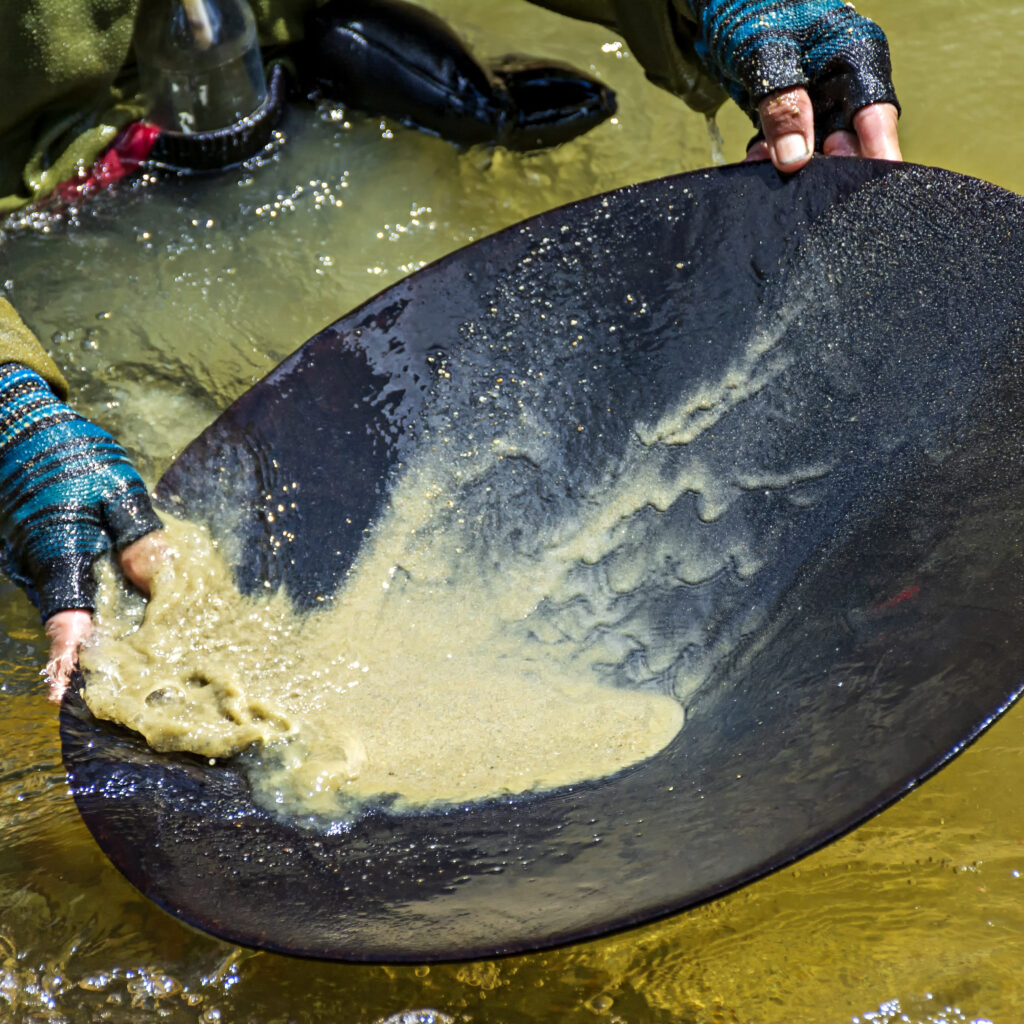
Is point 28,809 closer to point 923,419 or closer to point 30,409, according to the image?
point 30,409

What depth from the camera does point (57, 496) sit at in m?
1.33

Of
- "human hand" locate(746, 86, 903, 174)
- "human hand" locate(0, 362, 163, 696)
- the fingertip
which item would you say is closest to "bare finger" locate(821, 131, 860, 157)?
"human hand" locate(746, 86, 903, 174)

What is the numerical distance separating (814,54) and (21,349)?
113cm

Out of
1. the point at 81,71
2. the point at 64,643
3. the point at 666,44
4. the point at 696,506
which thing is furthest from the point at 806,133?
the point at 81,71

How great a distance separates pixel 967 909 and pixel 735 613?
15.7 inches

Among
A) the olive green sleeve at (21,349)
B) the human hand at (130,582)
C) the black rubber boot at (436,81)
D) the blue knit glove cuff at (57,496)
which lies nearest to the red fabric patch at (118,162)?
the black rubber boot at (436,81)

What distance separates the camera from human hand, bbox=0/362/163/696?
1.27 meters

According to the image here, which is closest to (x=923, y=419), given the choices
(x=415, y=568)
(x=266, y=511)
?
(x=415, y=568)

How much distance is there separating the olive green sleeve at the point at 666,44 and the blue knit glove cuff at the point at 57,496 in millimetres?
1173

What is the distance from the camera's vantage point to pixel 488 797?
111cm

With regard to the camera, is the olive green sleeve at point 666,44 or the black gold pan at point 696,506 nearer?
the black gold pan at point 696,506

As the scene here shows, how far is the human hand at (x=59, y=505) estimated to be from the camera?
4.17 ft

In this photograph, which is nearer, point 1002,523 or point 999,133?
point 1002,523

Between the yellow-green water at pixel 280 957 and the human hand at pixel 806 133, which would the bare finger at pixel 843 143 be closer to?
the human hand at pixel 806 133
